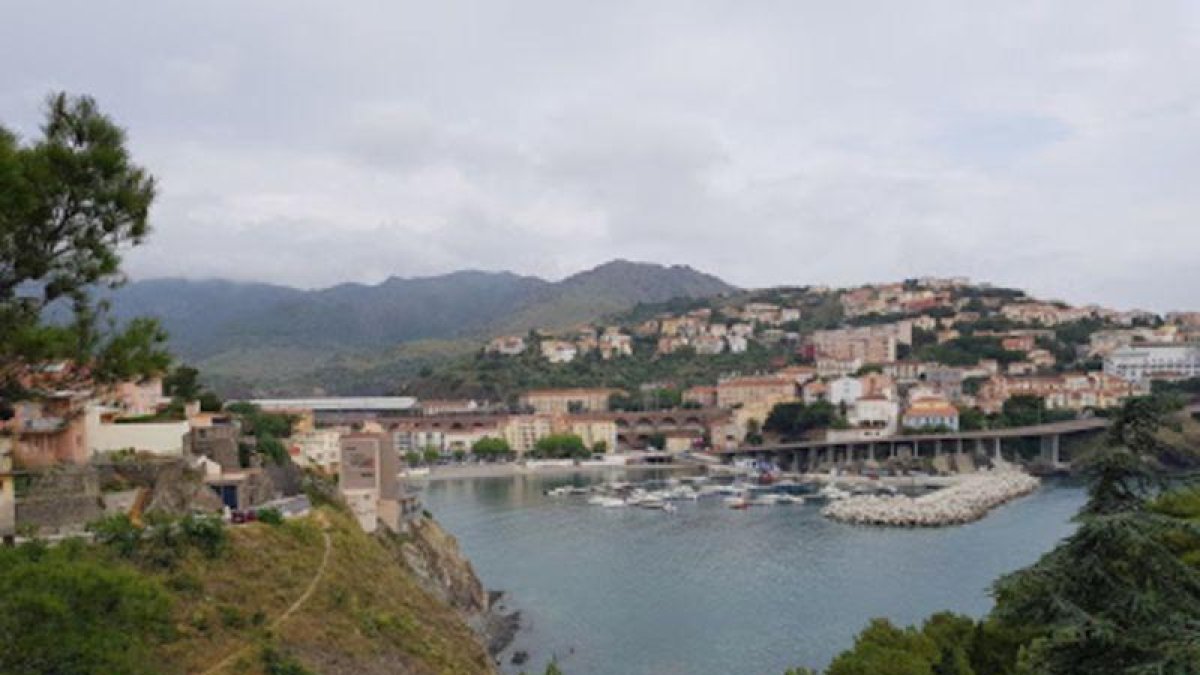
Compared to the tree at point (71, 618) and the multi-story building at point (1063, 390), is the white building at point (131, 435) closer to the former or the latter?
the tree at point (71, 618)

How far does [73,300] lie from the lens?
5.73 metres

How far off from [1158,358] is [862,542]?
43792 millimetres

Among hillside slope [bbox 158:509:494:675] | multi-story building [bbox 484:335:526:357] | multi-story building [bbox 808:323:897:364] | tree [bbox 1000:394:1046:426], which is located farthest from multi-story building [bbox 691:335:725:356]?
hillside slope [bbox 158:509:494:675]

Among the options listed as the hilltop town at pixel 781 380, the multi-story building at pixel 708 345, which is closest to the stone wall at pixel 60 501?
the hilltop town at pixel 781 380

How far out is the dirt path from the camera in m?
10.2

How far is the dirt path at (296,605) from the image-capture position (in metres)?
10.2

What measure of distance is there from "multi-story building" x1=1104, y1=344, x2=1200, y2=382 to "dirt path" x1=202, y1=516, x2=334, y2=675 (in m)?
61.2

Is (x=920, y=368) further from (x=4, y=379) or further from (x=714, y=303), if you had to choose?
(x=4, y=379)

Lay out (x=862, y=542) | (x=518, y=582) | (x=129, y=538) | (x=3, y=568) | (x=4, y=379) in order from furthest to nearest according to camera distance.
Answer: (x=862, y=542)
(x=518, y=582)
(x=129, y=538)
(x=3, y=568)
(x=4, y=379)

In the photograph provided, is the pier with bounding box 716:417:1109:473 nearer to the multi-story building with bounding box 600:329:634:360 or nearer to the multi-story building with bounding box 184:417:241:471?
the multi-story building with bounding box 600:329:634:360

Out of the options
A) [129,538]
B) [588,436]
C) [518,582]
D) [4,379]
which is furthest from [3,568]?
[588,436]

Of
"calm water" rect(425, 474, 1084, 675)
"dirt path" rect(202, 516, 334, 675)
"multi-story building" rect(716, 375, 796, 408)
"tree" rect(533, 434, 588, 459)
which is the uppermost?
"multi-story building" rect(716, 375, 796, 408)

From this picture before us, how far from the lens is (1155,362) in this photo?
65.1 m

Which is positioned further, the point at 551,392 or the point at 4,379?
the point at 551,392
